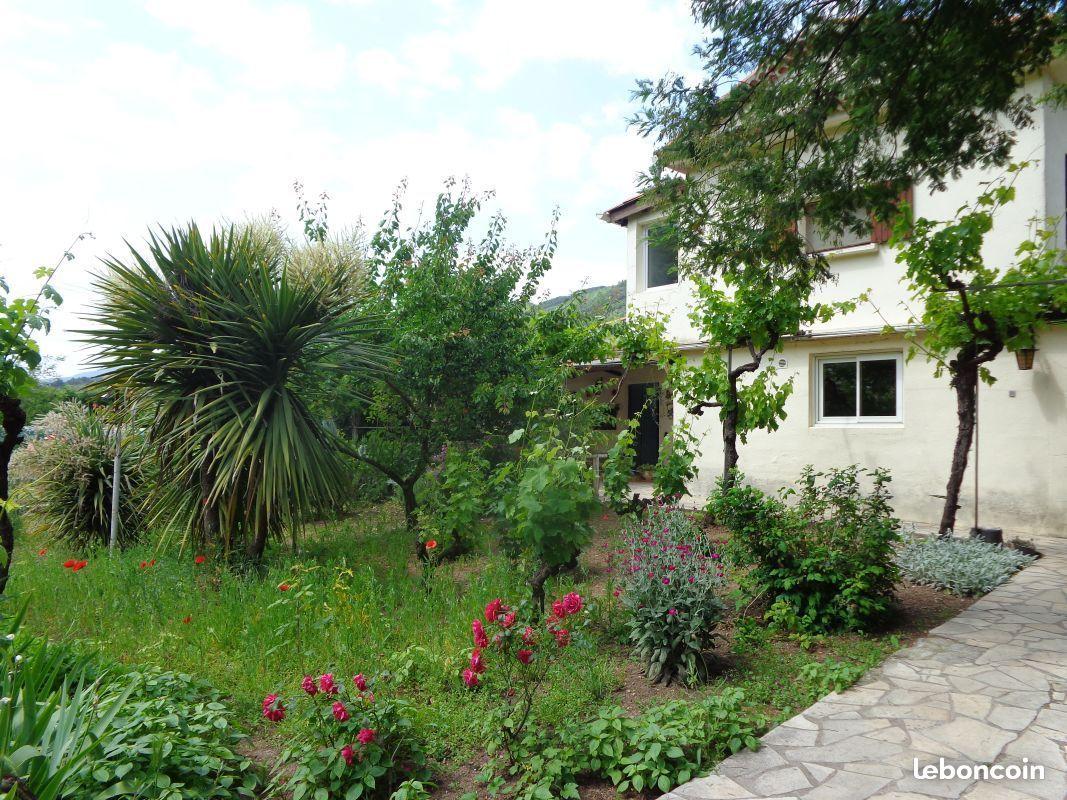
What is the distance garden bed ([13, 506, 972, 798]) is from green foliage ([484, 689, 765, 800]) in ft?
0.40

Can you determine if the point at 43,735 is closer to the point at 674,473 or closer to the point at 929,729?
the point at 929,729

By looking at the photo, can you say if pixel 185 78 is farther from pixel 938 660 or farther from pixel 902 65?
pixel 938 660

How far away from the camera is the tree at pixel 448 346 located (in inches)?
290

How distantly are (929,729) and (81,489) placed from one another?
8.96m

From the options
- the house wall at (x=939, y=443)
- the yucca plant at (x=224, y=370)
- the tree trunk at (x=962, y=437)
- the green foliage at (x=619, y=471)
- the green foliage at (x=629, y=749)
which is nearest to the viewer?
the green foliage at (x=629, y=749)

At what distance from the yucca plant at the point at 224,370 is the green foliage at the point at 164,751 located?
2.53 meters

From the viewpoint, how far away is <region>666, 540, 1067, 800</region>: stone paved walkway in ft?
8.70

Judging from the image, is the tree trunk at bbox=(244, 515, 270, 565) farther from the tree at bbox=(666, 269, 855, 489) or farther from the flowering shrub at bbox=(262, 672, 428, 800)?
the tree at bbox=(666, 269, 855, 489)

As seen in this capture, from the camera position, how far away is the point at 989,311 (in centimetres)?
655

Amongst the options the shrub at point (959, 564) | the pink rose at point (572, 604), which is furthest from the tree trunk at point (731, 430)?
the pink rose at point (572, 604)

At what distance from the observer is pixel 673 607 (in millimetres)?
3875

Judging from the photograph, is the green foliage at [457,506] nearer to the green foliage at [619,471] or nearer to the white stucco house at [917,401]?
the green foliage at [619,471]

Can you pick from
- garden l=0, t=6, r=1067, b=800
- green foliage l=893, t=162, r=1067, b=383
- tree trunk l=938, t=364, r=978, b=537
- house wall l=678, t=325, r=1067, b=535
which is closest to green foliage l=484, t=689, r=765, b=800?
garden l=0, t=6, r=1067, b=800

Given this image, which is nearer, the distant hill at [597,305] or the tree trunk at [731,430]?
the tree trunk at [731,430]
